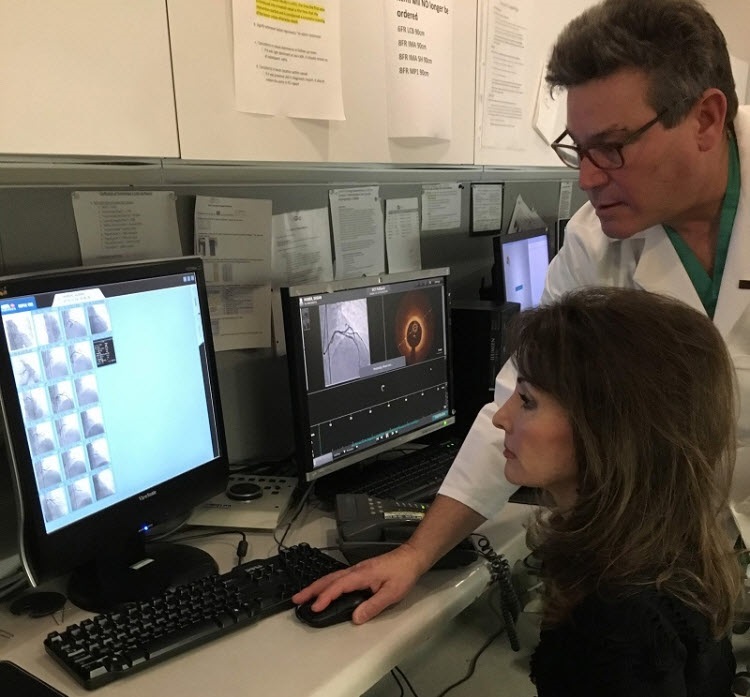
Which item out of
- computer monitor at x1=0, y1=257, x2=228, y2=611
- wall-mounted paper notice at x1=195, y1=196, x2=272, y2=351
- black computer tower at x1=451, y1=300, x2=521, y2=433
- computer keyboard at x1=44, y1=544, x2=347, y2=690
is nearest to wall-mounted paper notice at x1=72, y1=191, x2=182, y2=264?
wall-mounted paper notice at x1=195, y1=196, x2=272, y2=351

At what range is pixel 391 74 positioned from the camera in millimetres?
1170

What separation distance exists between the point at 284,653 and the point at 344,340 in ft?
1.95

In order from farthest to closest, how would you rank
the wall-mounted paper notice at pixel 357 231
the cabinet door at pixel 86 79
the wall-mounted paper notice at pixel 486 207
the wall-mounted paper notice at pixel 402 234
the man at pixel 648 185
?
the wall-mounted paper notice at pixel 486 207
the wall-mounted paper notice at pixel 402 234
the wall-mounted paper notice at pixel 357 231
the man at pixel 648 185
the cabinet door at pixel 86 79

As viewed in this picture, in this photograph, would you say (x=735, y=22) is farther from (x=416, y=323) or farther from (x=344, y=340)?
(x=344, y=340)

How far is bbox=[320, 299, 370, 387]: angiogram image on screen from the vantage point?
1.29 meters

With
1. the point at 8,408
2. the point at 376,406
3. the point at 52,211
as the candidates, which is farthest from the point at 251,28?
the point at 376,406

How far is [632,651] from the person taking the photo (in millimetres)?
792

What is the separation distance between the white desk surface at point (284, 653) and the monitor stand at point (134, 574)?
34mm

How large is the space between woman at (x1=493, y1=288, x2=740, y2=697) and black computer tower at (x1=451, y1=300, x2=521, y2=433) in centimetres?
68

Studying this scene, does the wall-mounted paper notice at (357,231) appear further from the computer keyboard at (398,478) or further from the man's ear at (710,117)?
the man's ear at (710,117)

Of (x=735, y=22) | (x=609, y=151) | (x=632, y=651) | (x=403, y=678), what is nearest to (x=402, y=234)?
(x=609, y=151)

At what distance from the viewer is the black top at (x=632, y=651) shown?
0.79m

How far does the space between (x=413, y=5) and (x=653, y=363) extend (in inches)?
28.7

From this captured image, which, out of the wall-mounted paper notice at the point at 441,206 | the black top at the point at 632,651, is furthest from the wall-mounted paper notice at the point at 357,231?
the black top at the point at 632,651
